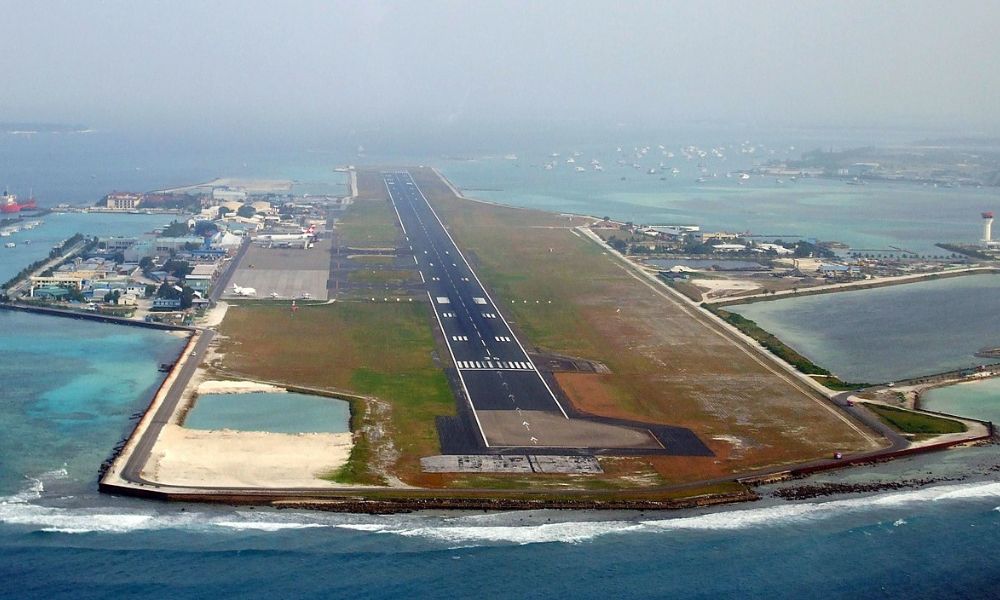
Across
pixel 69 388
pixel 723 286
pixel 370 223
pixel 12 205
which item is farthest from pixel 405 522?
pixel 12 205

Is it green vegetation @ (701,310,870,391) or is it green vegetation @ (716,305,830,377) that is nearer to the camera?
green vegetation @ (701,310,870,391)

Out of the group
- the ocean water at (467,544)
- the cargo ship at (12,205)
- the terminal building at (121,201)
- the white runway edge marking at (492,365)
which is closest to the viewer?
the ocean water at (467,544)

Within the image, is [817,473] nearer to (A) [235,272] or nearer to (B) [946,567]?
(B) [946,567]

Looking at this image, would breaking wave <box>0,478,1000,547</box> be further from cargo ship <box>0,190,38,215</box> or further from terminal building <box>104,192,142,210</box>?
terminal building <box>104,192,142,210</box>

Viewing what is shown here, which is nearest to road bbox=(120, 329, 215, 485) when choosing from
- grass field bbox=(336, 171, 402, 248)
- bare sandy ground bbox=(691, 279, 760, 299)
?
grass field bbox=(336, 171, 402, 248)

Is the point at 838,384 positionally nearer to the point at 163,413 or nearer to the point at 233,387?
the point at 233,387

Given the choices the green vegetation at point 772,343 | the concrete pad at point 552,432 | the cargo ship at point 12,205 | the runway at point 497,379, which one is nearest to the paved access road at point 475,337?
the runway at point 497,379

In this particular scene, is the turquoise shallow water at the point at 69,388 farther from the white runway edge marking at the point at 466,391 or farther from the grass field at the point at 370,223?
the grass field at the point at 370,223
